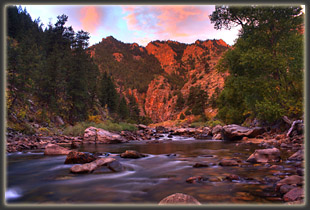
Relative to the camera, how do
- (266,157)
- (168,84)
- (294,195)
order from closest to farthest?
(294,195) → (266,157) → (168,84)

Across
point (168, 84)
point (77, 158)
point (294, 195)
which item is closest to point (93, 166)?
point (77, 158)

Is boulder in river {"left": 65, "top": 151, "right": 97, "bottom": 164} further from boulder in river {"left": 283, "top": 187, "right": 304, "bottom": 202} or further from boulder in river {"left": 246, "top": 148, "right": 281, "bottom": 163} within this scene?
boulder in river {"left": 283, "top": 187, "right": 304, "bottom": 202}

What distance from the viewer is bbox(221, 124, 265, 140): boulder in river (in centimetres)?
1633

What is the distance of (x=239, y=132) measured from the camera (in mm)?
17250

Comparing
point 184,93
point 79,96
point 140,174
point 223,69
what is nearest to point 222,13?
point 223,69

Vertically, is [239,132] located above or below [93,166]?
below

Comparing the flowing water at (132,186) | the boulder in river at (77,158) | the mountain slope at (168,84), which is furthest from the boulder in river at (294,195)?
the mountain slope at (168,84)

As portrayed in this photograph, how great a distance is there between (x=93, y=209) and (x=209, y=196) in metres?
2.22

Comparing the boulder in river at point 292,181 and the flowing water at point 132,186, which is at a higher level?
the boulder in river at point 292,181

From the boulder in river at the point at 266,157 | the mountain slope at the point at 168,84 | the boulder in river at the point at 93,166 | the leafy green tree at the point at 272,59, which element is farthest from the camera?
the mountain slope at the point at 168,84

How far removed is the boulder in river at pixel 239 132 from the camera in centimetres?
1633

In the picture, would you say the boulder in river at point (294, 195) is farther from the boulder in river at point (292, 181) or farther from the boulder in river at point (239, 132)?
the boulder in river at point (239, 132)

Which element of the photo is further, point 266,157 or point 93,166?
point 266,157

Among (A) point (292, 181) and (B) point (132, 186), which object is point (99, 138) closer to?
(B) point (132, 186)
